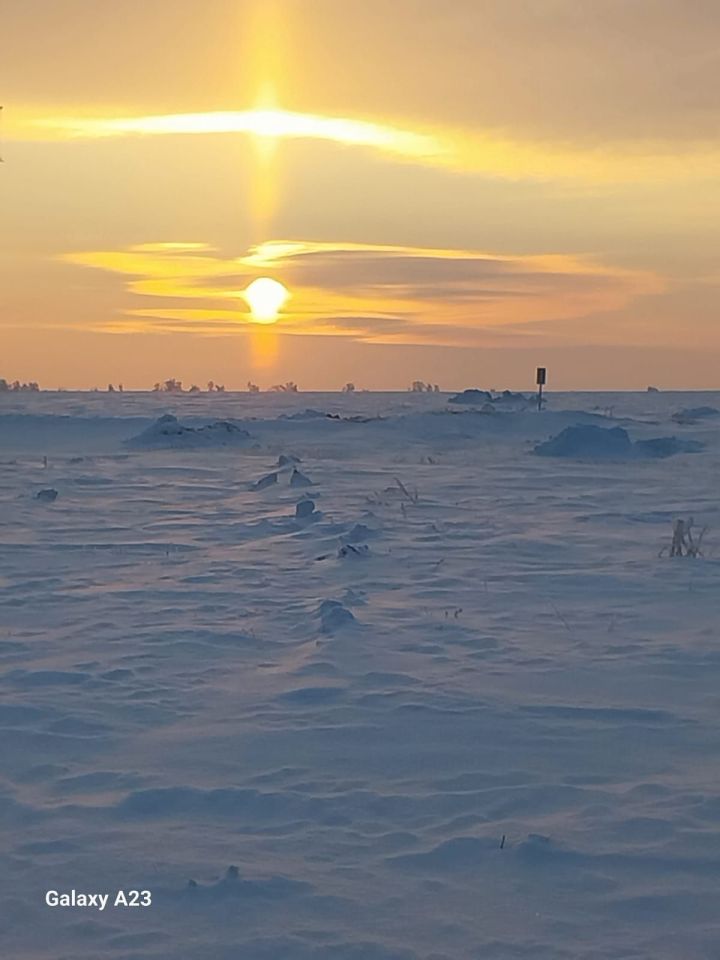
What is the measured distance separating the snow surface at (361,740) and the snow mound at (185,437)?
1383 cm

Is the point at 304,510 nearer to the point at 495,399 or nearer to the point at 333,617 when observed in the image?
the point at 333,617

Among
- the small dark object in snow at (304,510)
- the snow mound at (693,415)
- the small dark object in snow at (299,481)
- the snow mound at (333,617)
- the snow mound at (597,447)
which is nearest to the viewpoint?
the snow mound at (333,617)

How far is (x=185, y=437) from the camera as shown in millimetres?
26203

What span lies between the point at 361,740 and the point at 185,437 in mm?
21457

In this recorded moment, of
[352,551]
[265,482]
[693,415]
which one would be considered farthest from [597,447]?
[693,415]

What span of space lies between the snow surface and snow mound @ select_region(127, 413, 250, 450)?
45.4ft

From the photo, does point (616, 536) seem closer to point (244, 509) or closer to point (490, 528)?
point (490, 528)

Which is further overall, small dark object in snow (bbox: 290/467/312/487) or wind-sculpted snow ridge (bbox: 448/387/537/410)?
wind-sculpted snow ridge (bbox: 448/387/537/410)

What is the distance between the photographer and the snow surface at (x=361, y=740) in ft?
11.9

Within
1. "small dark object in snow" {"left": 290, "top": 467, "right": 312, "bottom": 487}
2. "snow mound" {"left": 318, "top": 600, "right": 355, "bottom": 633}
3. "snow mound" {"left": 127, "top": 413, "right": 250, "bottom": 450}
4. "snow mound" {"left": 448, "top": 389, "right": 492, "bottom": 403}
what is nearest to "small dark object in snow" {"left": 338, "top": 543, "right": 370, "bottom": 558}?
"snow mound" {"left": 318, "top": 600, "right": 355, "bottom": 633}

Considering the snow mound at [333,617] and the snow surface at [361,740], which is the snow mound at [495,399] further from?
the snow mound at [333,617]

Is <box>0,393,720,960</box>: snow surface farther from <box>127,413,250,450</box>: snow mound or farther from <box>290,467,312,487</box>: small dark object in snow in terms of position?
<box>127,413,250,450</box>: snow mound

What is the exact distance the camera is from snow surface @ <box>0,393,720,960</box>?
363cm

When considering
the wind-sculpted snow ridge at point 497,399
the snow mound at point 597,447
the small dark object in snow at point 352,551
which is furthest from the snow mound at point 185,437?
the small dark object in snow at point 352,551
